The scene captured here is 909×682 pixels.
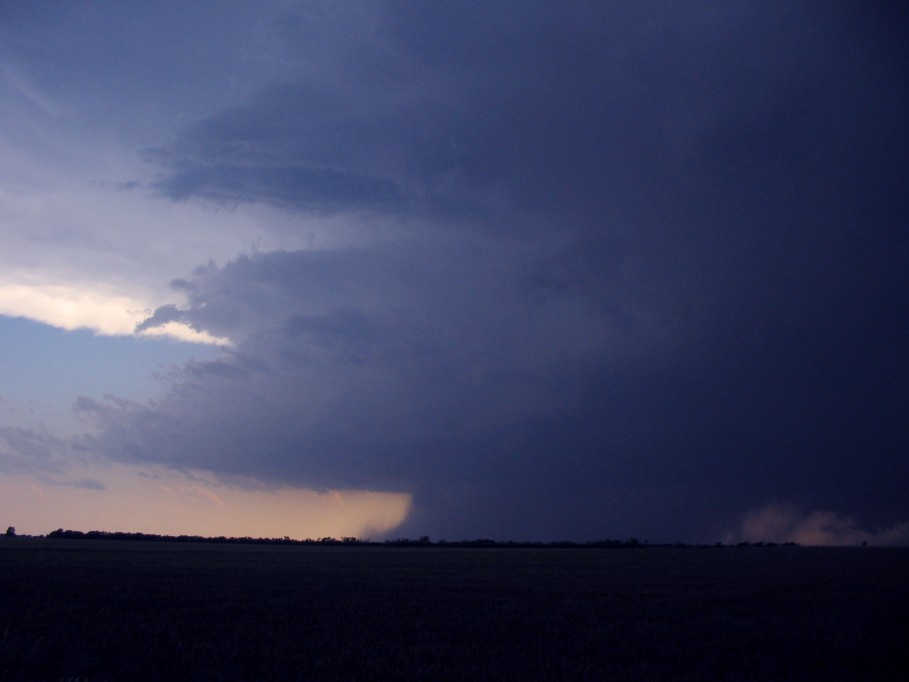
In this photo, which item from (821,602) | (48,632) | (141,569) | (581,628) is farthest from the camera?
(141,569)

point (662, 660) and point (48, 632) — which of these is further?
point (48, 632)

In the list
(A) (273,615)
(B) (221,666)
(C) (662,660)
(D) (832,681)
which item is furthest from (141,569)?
(D) (832,681)

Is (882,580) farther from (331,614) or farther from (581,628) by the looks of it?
(331,614)

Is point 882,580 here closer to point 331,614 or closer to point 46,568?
point 331,614

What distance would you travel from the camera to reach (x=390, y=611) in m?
23.0

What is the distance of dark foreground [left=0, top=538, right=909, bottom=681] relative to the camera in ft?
49.5

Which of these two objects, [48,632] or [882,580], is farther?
[882,580]

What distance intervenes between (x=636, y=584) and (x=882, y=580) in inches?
527

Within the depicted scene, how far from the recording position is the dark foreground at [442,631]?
15.1 meters

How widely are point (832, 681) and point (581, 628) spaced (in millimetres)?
6804

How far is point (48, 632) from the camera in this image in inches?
728

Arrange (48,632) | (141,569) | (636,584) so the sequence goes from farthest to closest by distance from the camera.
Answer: (141,569) < (636,584) < (48,632)

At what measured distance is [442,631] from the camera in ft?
63.8

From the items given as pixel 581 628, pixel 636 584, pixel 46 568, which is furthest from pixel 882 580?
pixel 46 568
